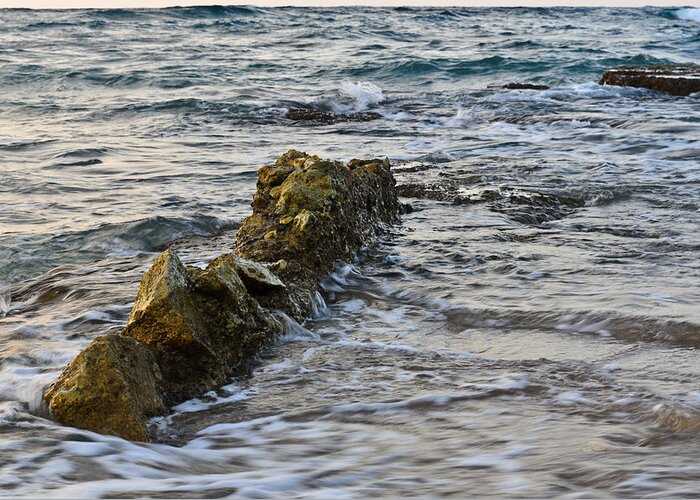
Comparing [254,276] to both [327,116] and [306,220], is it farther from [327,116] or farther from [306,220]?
[327,116]

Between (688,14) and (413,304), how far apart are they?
59222mm

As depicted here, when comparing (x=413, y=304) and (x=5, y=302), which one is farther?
(x=5, y=302)

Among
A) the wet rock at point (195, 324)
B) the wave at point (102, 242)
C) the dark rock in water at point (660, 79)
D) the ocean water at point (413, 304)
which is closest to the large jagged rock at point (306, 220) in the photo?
the ocean water at point (413, 304)

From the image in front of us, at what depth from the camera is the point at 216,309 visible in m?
3.35

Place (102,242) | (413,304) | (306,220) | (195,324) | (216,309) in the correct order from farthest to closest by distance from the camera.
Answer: (102,242) < (306,220) < (413,304) < (216,309) < (195,324)

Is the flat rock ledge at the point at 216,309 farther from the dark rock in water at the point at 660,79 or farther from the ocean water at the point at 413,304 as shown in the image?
the dark rock in water at the point at 660,79

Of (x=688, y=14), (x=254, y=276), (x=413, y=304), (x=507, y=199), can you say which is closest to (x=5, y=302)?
(x=254, y=276)

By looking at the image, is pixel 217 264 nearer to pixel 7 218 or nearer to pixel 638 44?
pixel 7 218

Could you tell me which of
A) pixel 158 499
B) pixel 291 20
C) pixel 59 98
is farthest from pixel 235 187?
→ pixel 291 20

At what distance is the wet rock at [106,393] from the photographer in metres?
2.69

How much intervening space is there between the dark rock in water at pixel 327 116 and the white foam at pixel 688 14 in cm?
4734

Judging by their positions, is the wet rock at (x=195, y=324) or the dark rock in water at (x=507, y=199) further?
the dark rock in water at (x=507, y=199)

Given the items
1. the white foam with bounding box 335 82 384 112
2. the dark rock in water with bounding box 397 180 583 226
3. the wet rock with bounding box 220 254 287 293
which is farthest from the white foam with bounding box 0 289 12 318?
the white foam with bounding box 335 82 384 112

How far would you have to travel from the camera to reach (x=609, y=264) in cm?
462
